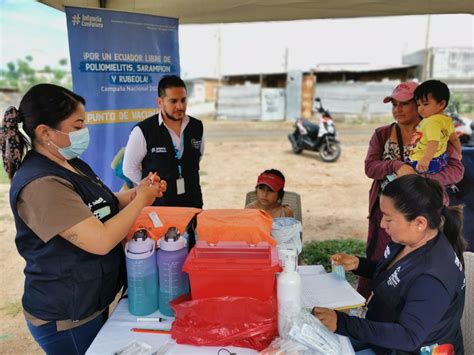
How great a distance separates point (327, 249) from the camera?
13.9ft

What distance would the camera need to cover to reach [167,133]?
2814mm

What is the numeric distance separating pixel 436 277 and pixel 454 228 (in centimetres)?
30

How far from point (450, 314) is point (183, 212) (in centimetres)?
110

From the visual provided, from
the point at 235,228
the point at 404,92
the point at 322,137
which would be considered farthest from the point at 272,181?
the point at 322,137

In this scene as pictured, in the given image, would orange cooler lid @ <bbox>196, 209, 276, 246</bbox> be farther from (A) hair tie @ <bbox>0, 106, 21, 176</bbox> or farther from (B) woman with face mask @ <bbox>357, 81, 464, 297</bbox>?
(B) woman with face mask @ <bbox>357, 81, 464, 297</bbox>

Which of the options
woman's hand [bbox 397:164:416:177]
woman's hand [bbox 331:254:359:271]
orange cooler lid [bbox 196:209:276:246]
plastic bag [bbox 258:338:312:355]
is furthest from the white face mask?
woman's hand [bbox 397:164:416:177]

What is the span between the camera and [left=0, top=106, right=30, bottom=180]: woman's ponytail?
4.55 feet

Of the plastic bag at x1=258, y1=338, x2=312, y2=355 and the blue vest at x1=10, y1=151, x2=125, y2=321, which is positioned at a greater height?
the blue vest at x1=10, y1=151, x2=125, y2=321

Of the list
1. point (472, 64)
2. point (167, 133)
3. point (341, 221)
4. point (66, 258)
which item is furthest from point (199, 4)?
point (472, 64)

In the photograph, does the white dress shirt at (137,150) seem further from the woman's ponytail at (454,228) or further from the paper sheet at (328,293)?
the woman's ponytail at (454,228)

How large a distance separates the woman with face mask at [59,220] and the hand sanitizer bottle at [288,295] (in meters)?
0.57

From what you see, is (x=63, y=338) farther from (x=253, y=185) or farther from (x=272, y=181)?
(x=253, y=185)

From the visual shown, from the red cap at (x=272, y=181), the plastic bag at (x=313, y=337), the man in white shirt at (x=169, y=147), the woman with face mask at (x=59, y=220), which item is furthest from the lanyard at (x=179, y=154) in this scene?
the plastic bag at (x=313, y=337)

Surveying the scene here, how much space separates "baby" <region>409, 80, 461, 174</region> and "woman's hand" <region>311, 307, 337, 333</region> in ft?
4.58
